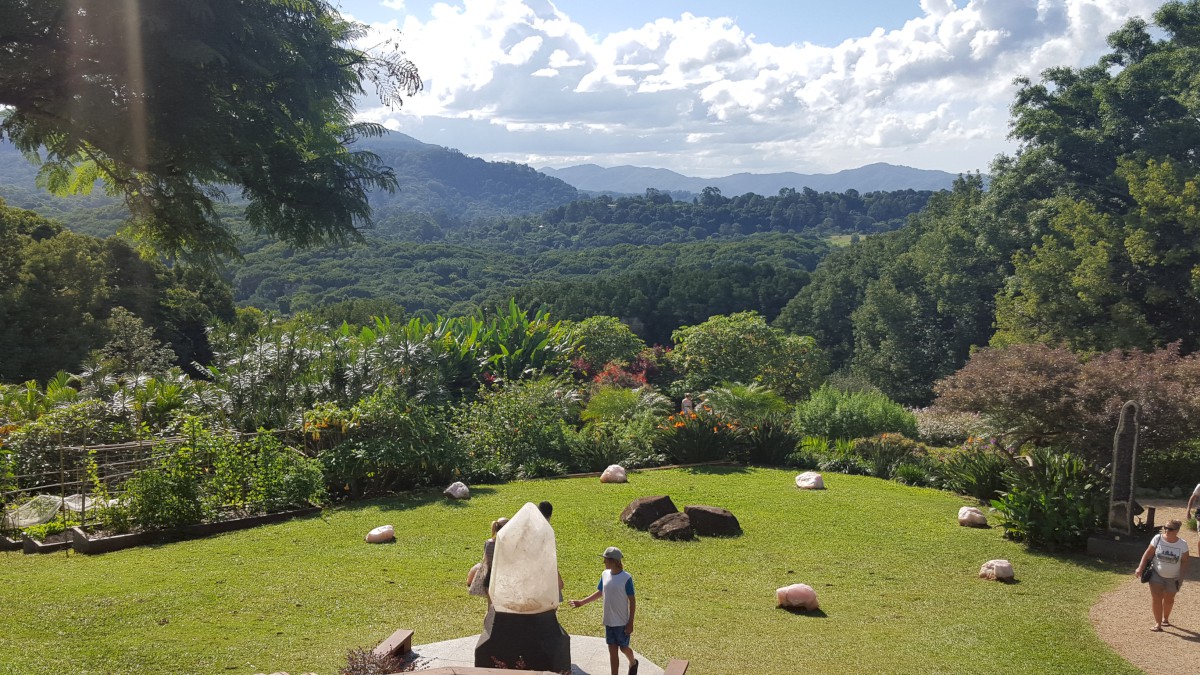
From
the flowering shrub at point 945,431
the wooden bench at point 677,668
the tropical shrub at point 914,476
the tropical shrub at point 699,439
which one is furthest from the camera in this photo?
the flowering shrub at point 945,431

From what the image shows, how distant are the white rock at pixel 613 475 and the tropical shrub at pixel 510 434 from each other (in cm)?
114

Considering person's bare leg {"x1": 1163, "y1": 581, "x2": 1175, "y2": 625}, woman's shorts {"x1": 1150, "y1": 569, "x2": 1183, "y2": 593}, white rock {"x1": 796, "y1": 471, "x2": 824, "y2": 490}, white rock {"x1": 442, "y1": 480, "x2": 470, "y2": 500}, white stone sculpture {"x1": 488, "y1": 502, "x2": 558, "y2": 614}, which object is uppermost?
white stone sculpture {"x1": 488, "y1": 502, "x2": 558, "y2": 614}

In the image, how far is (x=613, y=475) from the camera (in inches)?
531

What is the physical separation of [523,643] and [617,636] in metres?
0.70

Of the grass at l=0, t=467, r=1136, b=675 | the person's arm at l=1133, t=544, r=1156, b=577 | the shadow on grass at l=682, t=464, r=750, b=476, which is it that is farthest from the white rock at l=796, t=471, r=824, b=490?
the person's arm at l=1133, t=544, r=1156, b=577

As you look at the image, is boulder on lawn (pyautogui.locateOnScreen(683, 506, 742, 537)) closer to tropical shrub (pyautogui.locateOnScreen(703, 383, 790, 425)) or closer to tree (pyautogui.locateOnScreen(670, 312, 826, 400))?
tropical shrub (pyautogui.locateOnScreen(703, 383, 790, 425))

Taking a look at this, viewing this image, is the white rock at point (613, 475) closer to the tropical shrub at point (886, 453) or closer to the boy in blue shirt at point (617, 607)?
the tropical shrub at point (886, 453)

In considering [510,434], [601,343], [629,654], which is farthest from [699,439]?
[629,654]

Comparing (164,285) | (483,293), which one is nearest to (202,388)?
(164,285)

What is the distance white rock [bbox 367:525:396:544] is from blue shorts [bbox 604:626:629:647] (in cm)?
452

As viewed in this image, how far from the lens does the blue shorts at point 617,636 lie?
5660mm

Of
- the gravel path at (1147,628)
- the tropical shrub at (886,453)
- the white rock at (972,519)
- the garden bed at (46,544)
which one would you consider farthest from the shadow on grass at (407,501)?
the gravel path at (1147,628)

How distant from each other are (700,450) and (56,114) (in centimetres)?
1148

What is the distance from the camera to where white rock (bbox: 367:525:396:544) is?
375 inches
